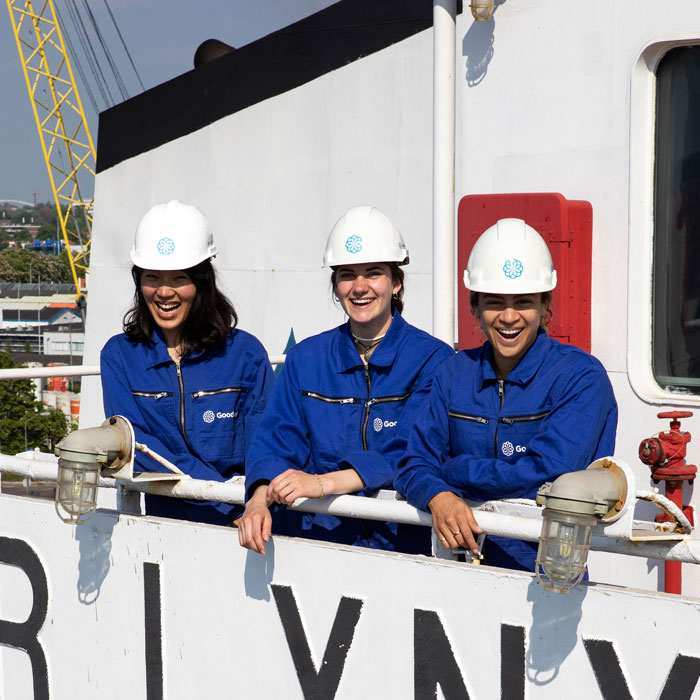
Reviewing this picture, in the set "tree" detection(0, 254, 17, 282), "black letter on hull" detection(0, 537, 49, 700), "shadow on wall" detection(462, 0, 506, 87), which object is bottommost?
"black letter on hull" detection(0, 537, 49, 700)

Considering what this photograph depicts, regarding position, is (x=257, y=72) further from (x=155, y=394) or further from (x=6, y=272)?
(x=6, y=272)

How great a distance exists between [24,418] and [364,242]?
83.1 metres

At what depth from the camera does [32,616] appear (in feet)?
11.2

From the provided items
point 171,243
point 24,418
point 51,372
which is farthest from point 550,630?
point 24,418

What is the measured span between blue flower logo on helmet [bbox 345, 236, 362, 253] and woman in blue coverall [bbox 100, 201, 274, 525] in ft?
1.82

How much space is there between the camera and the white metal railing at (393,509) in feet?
7.79

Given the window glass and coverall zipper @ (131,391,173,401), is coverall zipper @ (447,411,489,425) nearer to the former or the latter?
coverall zipper @ (131,391,173,401)

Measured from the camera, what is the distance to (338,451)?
303cm

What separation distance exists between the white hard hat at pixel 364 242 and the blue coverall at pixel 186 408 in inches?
22.0

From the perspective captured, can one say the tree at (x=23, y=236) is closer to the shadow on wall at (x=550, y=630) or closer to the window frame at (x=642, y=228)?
the window frame at (x=642, y=228)

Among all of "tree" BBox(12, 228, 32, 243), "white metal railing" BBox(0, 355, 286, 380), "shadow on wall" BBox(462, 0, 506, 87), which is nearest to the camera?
"shadow on wall" BBox(462, 0, 506, 87)

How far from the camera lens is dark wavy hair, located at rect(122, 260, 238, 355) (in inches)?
135

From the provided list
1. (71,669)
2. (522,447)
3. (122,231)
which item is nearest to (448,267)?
(522,447)

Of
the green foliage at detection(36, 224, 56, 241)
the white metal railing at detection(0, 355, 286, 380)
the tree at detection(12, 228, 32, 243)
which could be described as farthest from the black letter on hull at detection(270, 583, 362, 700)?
the tree at detection(12, 228, 32, 243)
